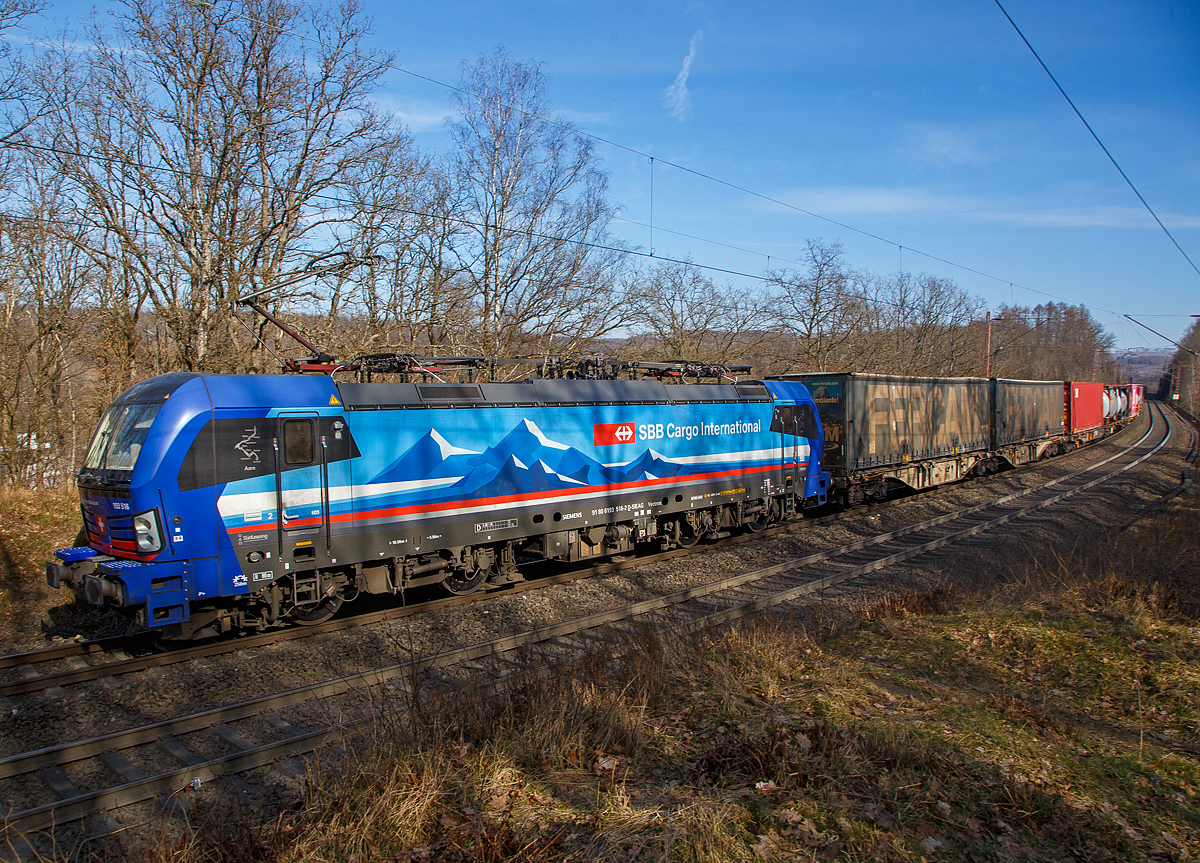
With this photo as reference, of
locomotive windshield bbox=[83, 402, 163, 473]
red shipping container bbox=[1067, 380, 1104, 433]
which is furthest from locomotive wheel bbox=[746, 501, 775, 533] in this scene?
red shipping container bbox=[1067, 380, 1104, 433]

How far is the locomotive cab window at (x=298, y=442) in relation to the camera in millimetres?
8578

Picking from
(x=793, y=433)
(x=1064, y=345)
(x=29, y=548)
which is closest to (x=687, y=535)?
(x=793, y=433)

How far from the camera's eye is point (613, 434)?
12.5 m

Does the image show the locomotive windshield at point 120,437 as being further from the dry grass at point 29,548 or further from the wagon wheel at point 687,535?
the wagon wheel at point 687,535

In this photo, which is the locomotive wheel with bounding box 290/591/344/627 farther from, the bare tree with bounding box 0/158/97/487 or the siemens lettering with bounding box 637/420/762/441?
the bare tree with bounding box 0/158/97/487

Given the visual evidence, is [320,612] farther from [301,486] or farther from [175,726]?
[175,726]

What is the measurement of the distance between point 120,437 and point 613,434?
7230 mm

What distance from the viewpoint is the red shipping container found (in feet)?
123

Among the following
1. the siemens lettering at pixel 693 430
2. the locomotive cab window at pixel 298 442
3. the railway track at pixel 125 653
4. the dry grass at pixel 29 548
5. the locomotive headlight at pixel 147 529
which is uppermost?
the locomotive cab window at pixel 298 442

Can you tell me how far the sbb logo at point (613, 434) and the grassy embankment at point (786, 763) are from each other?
4745 millimetres

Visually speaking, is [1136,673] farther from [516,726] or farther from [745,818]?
[516,726]

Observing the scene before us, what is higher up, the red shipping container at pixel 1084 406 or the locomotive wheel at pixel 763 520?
the red shipping container at pixel 1084 406

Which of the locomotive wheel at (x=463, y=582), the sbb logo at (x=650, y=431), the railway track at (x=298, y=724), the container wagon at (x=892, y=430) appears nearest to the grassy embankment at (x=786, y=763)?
the railway track at (x=298, y=724)

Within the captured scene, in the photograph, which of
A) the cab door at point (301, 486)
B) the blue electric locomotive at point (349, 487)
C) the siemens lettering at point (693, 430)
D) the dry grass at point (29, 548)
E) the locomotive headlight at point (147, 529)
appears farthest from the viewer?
the siemens lettering at point (693, 430)
